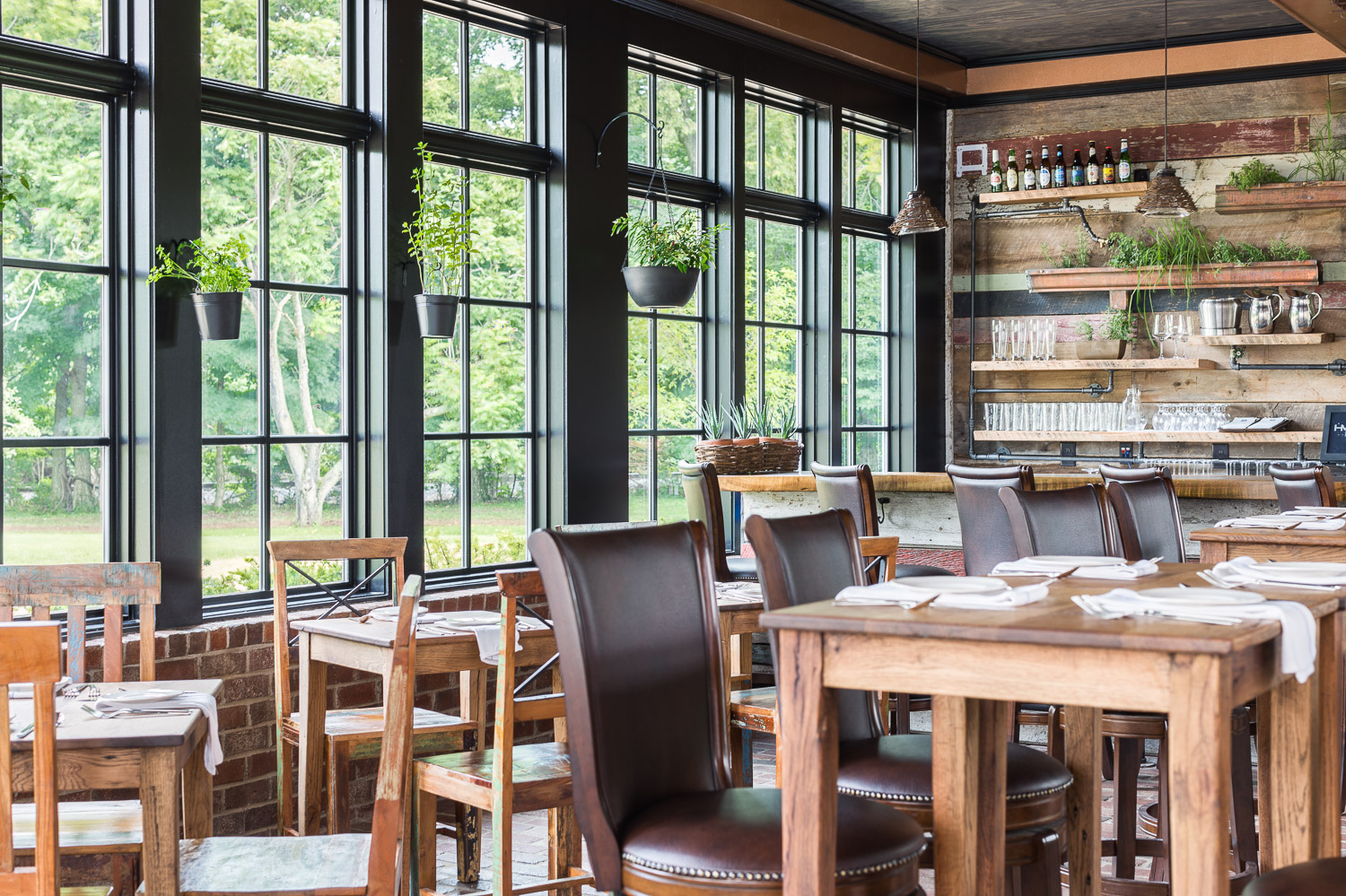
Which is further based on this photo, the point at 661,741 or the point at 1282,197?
the point at 1282,197

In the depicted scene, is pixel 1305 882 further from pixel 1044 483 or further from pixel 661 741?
pixel 1044 483

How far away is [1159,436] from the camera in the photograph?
7.05 metres

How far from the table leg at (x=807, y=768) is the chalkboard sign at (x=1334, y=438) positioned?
4987 millimetres

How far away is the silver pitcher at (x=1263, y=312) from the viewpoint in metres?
6.96

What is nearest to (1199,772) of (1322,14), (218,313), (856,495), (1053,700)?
(1053,700)

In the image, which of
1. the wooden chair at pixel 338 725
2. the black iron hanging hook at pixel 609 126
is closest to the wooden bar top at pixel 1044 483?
the black iron hanging hook at pixel 609 126

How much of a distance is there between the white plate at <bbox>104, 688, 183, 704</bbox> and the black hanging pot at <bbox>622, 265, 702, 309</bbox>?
307 cm

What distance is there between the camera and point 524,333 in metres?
5.36

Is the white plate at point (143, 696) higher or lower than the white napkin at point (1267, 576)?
lower

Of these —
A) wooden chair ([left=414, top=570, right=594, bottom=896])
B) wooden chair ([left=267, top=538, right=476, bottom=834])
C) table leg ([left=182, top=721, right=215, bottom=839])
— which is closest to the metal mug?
wooden chair ([left=267, top=538, right=476, bottom=834])

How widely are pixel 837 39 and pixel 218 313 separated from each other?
13.0 feet

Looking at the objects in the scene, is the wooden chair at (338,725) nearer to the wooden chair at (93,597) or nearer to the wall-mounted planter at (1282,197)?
the wooden chair at (93,597)

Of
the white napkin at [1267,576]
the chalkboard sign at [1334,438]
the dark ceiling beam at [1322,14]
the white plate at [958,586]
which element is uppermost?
the dark ceiling beam at [1322,14]

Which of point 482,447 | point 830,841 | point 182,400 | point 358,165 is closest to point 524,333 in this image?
point 482,447
